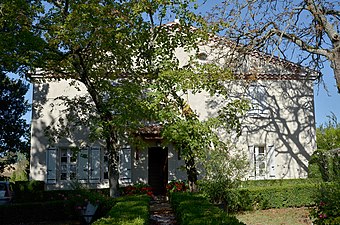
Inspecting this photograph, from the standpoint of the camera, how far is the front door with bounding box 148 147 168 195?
18.4 metres

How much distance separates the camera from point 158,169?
18.6m

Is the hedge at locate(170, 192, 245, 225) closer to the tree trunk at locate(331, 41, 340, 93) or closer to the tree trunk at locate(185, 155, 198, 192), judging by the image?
the tree trunk at locate(185, 155, 198, 192)

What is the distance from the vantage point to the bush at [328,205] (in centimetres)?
714

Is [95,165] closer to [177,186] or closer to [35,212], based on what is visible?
[177,186]

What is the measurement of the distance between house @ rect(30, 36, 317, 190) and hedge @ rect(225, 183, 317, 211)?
8.98 feet

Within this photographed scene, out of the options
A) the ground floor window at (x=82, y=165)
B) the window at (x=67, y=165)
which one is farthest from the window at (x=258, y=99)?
the window at (x=67, y=165)

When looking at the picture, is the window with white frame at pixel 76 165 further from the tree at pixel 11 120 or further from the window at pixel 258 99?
the window at pixel 258 99

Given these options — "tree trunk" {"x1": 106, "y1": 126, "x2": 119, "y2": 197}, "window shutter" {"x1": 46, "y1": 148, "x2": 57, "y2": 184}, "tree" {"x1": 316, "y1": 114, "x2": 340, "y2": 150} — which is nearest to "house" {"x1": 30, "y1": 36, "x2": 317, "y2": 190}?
"window shutter" {"x1": 46, "y1": 148, "x2": 57, "y2": 184}

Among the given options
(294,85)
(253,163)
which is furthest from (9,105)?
(294,85)

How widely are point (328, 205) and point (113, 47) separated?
8117mm

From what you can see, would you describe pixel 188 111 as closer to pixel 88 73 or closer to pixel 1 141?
pixel 88 73

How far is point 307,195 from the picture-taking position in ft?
48.2

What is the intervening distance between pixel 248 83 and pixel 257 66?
106 centimetres

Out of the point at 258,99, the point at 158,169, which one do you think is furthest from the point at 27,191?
the point at 258,99
